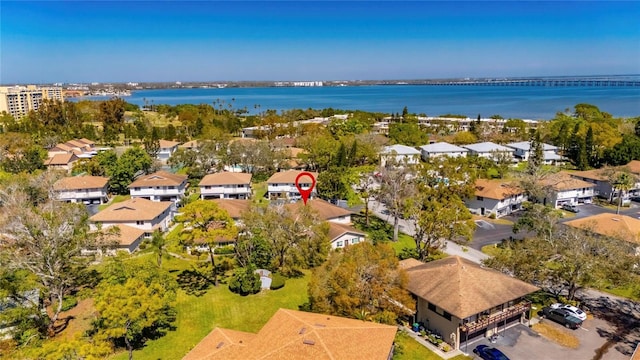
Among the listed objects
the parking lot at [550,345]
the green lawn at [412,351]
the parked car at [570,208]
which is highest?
the parked car at [570,208]

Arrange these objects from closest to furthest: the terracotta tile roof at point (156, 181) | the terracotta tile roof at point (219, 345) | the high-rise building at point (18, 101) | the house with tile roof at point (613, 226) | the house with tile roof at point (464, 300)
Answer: the terracotta tile roof at point (219, 345), the house with tile roof at point (464, 300), the house with tile roof at point (613, 226), the terracotta tile roof at point (156, 181), the high-rise building at point (18, 101)

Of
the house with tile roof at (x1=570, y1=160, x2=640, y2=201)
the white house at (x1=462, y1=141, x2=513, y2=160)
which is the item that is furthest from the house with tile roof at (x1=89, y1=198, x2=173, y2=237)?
the house with tile roof at (x1=570, y1=160, x2=640, y2=201)

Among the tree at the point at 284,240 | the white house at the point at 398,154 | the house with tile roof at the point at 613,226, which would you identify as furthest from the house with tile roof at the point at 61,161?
the house with tile roof at the point at 613,226

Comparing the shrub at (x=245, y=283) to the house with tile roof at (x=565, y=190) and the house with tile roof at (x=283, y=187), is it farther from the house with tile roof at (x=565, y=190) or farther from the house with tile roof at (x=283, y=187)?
the house with tile roof at (x=565, y=190)

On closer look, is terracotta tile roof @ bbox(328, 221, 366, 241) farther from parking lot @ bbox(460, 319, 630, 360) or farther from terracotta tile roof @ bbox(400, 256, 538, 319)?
parking lot @ bbox(460, 319, 630, 360)

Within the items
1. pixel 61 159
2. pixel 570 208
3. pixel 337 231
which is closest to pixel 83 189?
pixel 61 159

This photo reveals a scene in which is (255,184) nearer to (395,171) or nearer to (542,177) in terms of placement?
(395,171)

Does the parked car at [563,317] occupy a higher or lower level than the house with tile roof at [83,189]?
lower
